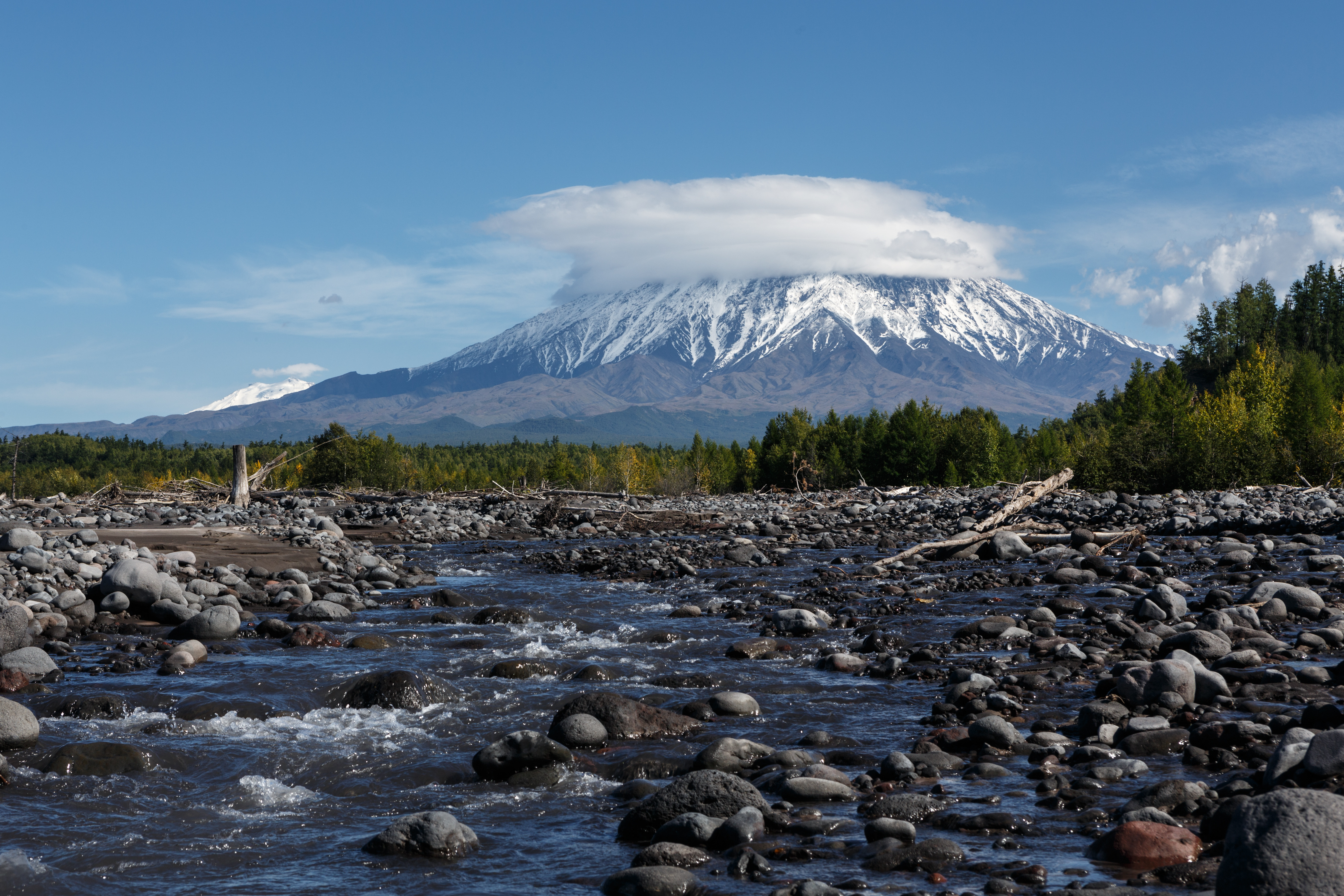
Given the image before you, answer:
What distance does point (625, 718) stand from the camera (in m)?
9.02

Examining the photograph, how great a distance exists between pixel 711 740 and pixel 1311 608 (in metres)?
10.0

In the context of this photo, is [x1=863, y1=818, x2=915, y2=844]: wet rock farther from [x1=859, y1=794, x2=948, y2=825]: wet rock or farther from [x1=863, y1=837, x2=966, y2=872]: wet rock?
[x1=859, y1=794, x2=948, y2=825]: wet rock

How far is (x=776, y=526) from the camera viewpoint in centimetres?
3666

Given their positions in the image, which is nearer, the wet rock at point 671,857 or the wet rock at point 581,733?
the wet rock at point 671,857

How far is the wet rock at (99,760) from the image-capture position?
7.86 metres

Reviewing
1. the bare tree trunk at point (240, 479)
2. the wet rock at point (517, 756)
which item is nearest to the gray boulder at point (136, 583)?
the wet rock at point (517, 756)

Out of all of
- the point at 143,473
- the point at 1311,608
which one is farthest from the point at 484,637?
the point at 143,473

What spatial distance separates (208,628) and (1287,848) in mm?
13894

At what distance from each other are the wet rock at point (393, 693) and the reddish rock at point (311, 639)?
3.31 metres

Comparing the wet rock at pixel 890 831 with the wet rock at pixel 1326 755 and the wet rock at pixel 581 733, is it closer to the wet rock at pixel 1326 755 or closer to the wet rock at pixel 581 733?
the wet rock at pixel 1326 755

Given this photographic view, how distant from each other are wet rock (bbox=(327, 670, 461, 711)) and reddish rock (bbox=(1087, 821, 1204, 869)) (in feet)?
23.0

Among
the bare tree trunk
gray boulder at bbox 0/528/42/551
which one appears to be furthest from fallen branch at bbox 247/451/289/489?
gray boulder at bbox 0/528/42/551

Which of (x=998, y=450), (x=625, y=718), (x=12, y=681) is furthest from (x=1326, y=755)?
(x=998, y=450)

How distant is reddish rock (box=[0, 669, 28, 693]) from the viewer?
10.4 m
